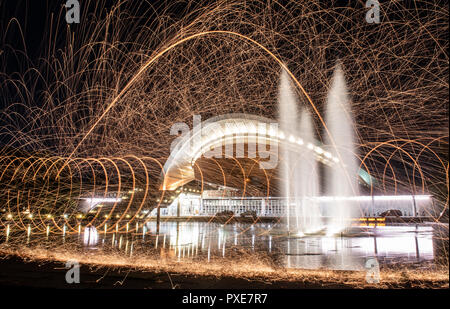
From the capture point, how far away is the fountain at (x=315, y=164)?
1852 centimetres

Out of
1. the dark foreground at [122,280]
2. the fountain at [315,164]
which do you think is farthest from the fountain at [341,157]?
the dark foreground at [122,280]

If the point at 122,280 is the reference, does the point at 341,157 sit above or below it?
above

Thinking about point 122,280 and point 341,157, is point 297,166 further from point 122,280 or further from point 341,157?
point 122,280

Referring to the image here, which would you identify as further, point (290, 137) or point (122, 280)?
point (290, 137)

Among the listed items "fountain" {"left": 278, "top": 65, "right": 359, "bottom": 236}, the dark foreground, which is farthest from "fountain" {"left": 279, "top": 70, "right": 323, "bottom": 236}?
the dark foreground

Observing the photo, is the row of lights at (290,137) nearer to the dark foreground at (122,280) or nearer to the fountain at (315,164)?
the fountain at (315,164)

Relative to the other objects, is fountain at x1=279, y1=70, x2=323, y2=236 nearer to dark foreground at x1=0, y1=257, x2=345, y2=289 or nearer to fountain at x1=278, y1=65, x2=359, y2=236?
fountain at x1=278, y1=65, x2=359, y2=236

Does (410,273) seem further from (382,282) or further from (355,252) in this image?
(355,252)

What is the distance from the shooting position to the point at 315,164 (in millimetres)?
26016

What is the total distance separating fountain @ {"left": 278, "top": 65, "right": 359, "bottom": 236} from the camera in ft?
60.8

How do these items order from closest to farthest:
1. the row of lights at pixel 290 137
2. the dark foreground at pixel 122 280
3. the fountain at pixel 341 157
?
the dark foreground at pixel 122 280 < the fountain at pixel 341 157 < the row of lights at pixel 290 137

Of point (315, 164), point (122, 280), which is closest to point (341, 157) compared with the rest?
point (315, 164)
